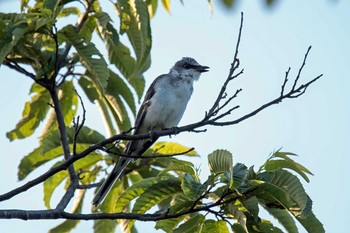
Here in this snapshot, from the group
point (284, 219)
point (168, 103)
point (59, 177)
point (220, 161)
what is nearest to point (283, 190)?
point (284, 219)

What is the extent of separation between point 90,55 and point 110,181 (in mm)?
1261

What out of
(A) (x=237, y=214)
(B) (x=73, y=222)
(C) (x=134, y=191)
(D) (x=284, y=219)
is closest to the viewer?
(A) (x=237, y=214)

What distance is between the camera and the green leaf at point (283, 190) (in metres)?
4.45

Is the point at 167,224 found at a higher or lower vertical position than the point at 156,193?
lower

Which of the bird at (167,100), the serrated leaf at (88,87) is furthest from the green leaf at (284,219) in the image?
the serrated leaf at (88,87)

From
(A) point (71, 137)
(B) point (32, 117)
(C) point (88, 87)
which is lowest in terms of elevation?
(A) point (71, 137)

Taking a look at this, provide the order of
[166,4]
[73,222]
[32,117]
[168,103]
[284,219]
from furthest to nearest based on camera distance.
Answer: [168,103] < [32,117] < [166,4] < [73,222] < [284,219]

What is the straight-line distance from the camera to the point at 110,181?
21.7 feet

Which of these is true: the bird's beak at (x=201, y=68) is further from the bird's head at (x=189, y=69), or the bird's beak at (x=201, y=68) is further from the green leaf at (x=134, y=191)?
the green leaf at (x=134, y=191)

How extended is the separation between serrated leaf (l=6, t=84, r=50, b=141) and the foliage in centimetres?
1

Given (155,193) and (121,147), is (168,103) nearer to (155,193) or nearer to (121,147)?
(121,147)

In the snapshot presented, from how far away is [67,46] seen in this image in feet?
21.9

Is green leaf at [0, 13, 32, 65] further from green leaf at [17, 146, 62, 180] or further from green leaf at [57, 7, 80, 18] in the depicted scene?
green leaf at [17, 146, 62, 180]

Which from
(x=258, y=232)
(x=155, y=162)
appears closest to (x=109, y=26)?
(x=155, y=162)
